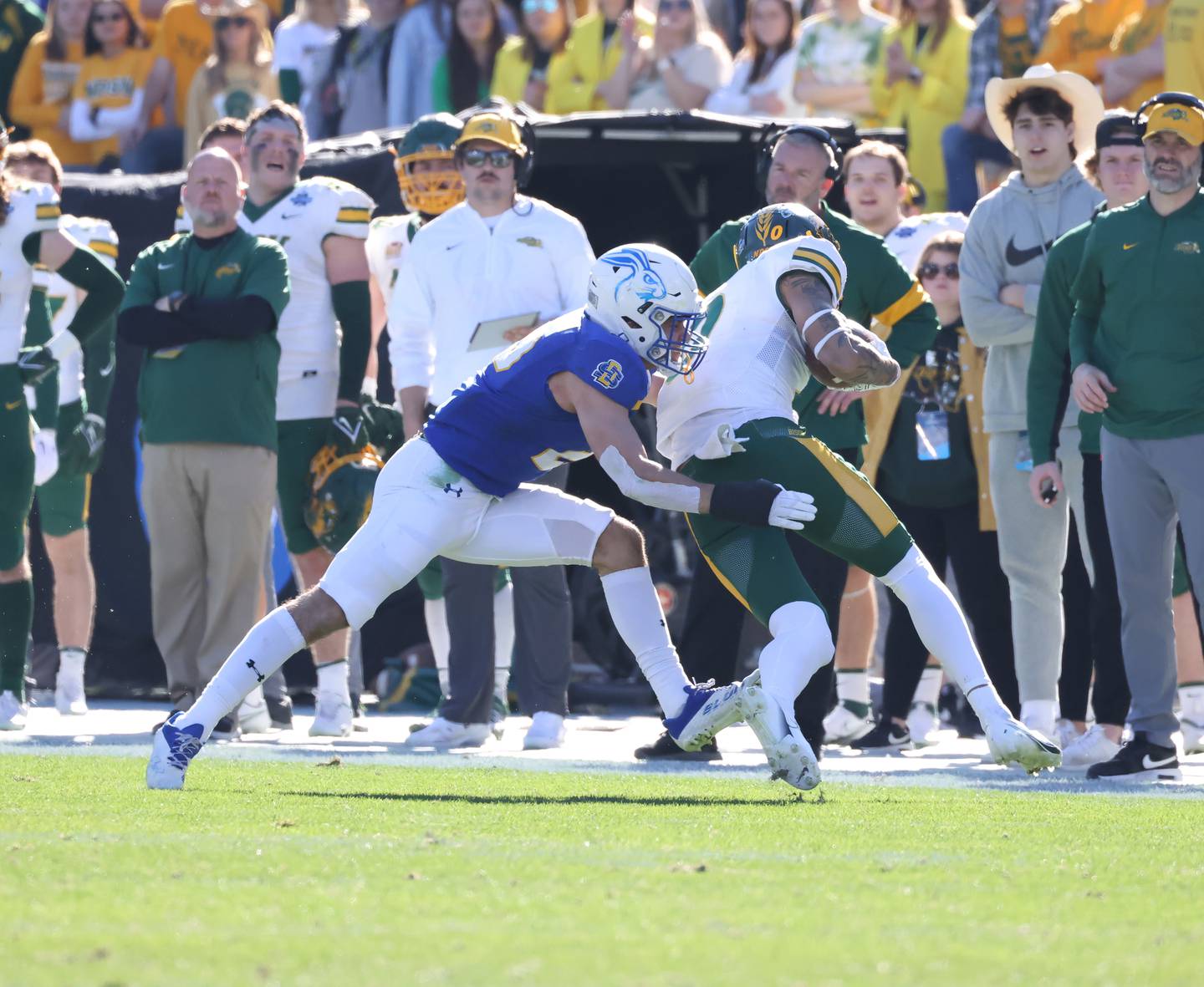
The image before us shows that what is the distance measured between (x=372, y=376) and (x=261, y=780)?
351 cm

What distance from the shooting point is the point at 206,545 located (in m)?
8.59

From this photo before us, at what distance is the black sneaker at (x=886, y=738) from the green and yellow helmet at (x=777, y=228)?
254cm

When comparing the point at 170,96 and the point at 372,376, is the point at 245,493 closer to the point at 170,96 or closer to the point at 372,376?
the point at 372,376

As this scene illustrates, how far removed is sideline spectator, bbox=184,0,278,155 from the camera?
13.1 m

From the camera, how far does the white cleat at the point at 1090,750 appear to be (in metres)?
7.61

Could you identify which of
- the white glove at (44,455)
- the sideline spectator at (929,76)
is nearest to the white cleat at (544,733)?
the white glove at (44,455)

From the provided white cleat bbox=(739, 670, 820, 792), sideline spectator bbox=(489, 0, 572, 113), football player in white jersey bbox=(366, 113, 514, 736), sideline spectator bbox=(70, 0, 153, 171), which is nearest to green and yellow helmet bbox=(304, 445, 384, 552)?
football player in white jersey bbox=(366, 113, 514, 736)

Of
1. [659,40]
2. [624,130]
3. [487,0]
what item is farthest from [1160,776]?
[487,0]

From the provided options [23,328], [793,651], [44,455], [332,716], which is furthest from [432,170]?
[793,651]

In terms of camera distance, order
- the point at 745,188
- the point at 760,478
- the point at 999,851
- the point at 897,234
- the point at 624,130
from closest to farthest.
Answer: the point at 999,851
the point at 760,478
the point at 897,234
the point at 624,130
the point at 745,188

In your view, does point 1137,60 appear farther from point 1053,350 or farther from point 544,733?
point 544,733

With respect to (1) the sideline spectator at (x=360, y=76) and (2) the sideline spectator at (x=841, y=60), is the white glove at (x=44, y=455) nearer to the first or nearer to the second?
(1) the sideline spectator at (x=360, y=76)

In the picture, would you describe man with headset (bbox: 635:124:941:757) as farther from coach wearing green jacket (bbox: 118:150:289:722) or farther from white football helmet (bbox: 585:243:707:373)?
coach wearing green jacket (bbox: 118:150:289:722)

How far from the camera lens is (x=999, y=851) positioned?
197 inches
